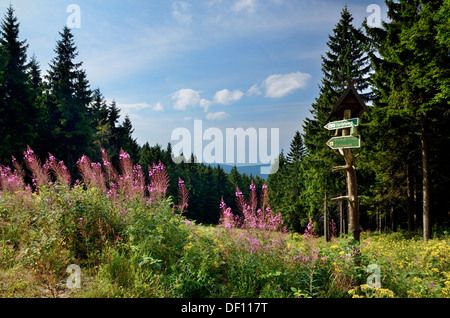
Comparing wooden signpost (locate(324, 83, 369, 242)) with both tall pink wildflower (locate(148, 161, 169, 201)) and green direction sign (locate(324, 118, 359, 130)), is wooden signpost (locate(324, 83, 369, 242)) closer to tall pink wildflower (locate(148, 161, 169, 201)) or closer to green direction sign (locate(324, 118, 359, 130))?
green direction sign (locate(324, 118, 359, 130))

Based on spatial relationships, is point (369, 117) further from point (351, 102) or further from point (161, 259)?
point (161, 259)

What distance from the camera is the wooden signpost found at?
17.4ft

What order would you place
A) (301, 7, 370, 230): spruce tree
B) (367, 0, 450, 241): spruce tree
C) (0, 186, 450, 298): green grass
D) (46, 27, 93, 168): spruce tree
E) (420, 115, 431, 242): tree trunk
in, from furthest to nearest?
1. (46, 27, 93, 168): spruce tree
2. (301, 7, 370, 230): spruce tree
3. (420, 115, 431, 242): tree trunk
4. (367, 0, 450, 241): spruce tree
5. (0, 186, 450, 298): green grass

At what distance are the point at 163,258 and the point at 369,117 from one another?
1405 centimetres

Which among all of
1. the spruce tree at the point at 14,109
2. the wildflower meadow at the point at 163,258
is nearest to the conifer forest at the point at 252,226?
the wildflower meadow at the point at 163,258

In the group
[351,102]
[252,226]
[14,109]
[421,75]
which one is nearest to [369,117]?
[421,75]

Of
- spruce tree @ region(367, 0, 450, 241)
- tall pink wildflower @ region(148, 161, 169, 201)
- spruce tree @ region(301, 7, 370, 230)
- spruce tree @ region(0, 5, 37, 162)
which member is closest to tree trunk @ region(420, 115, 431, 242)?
spruce tree @ region(367, 0, 450, 241)

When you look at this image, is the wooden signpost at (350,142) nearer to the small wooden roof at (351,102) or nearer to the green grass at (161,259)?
the small wooden roof at (351,102)

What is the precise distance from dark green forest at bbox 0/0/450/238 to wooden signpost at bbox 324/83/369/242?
2.09ft

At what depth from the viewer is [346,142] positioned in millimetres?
5312
